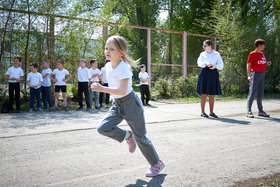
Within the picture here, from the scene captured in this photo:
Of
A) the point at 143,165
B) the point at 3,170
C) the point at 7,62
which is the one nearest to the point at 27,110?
the point at 7,62

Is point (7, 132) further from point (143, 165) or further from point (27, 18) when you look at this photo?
point (27, 18)

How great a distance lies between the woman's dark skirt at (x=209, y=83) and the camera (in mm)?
7496

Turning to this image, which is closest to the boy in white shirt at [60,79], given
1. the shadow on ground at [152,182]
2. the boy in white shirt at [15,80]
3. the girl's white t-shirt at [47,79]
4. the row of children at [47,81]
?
the row of children at [47,81]

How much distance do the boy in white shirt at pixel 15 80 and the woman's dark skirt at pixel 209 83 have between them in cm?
567

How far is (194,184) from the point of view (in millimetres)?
2939

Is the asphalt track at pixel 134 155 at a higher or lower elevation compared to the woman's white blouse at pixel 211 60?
lower

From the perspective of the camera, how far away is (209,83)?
297 inches

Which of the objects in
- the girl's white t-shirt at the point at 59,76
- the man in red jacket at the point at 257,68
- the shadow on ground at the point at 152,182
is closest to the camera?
the shadow on ground at the point at 152,182

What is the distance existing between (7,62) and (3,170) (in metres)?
6.69

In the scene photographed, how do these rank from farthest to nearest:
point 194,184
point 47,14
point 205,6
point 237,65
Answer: point 205,6 → point 237,65 → point 47,14 → point 194,184

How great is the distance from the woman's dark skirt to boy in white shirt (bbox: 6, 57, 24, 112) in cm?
567

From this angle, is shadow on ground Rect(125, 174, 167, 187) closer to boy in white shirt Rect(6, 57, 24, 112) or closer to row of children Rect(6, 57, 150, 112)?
row of children Rect(6, 57, 150, 112)

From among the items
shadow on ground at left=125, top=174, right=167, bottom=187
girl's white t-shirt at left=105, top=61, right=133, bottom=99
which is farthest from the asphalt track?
girl's white t-shirt at left=105, top=61, right=133, bottom=99

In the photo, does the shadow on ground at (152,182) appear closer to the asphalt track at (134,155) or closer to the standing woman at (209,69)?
the asphalt track at (134,155)
